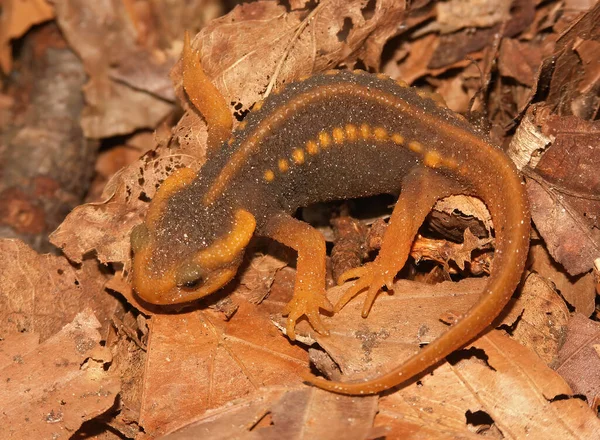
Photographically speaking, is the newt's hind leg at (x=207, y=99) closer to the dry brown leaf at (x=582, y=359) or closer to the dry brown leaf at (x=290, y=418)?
the dry brown leaf at (x=290, y=418)

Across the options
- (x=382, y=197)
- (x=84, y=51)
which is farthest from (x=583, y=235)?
(x=84, y=51)

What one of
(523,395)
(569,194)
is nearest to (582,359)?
(523,395)

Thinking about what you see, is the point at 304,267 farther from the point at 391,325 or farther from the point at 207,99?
the point at 207,99

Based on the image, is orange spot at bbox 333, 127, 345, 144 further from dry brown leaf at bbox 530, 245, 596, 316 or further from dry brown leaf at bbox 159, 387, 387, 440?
dry brown leaf at bbox 159, 387, 387, 440

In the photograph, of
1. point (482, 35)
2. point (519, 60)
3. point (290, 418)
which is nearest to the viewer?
point (290, 418)

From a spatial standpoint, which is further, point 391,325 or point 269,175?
point 269,175

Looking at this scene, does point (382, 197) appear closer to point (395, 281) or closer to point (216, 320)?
point (395, 281)
